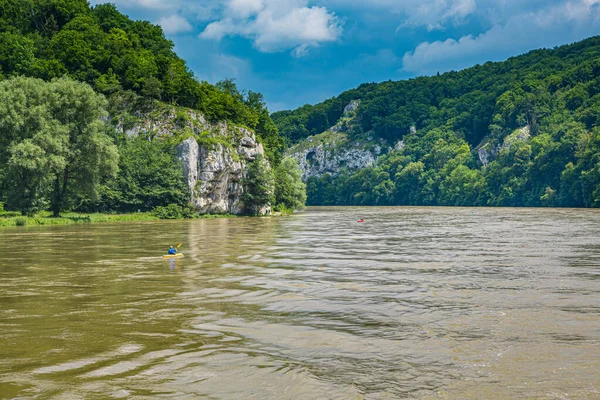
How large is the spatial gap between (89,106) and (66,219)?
13477mm

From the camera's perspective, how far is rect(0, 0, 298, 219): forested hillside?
206 feet

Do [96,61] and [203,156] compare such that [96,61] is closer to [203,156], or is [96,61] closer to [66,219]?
[203,156]

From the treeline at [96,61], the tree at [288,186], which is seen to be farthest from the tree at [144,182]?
the tree at [288,186]

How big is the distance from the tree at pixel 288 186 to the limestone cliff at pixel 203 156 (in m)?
9.23

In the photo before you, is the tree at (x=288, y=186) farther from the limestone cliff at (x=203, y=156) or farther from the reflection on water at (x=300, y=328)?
the reflection on water at (x=300, y=328)

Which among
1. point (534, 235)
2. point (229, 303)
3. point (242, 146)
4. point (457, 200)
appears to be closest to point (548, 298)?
point (229, 303)

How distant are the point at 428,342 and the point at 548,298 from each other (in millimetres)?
7585

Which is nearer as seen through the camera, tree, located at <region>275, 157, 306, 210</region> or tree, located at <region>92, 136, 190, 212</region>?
tree, located at <region>92, 136, 190, 212</region>

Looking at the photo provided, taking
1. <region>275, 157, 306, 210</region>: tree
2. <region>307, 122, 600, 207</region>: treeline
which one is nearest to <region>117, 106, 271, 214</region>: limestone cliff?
<region>275, 157, 306, 210</region>: tree

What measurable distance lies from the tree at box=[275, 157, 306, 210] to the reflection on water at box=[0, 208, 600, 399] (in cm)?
8130

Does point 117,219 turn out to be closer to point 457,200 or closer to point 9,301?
point 9,301

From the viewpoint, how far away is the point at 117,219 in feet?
253

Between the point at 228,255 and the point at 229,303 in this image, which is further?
the point at 228,255

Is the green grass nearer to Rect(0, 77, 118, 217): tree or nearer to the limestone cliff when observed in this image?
Rect(0, 77, 118, 217): tree
